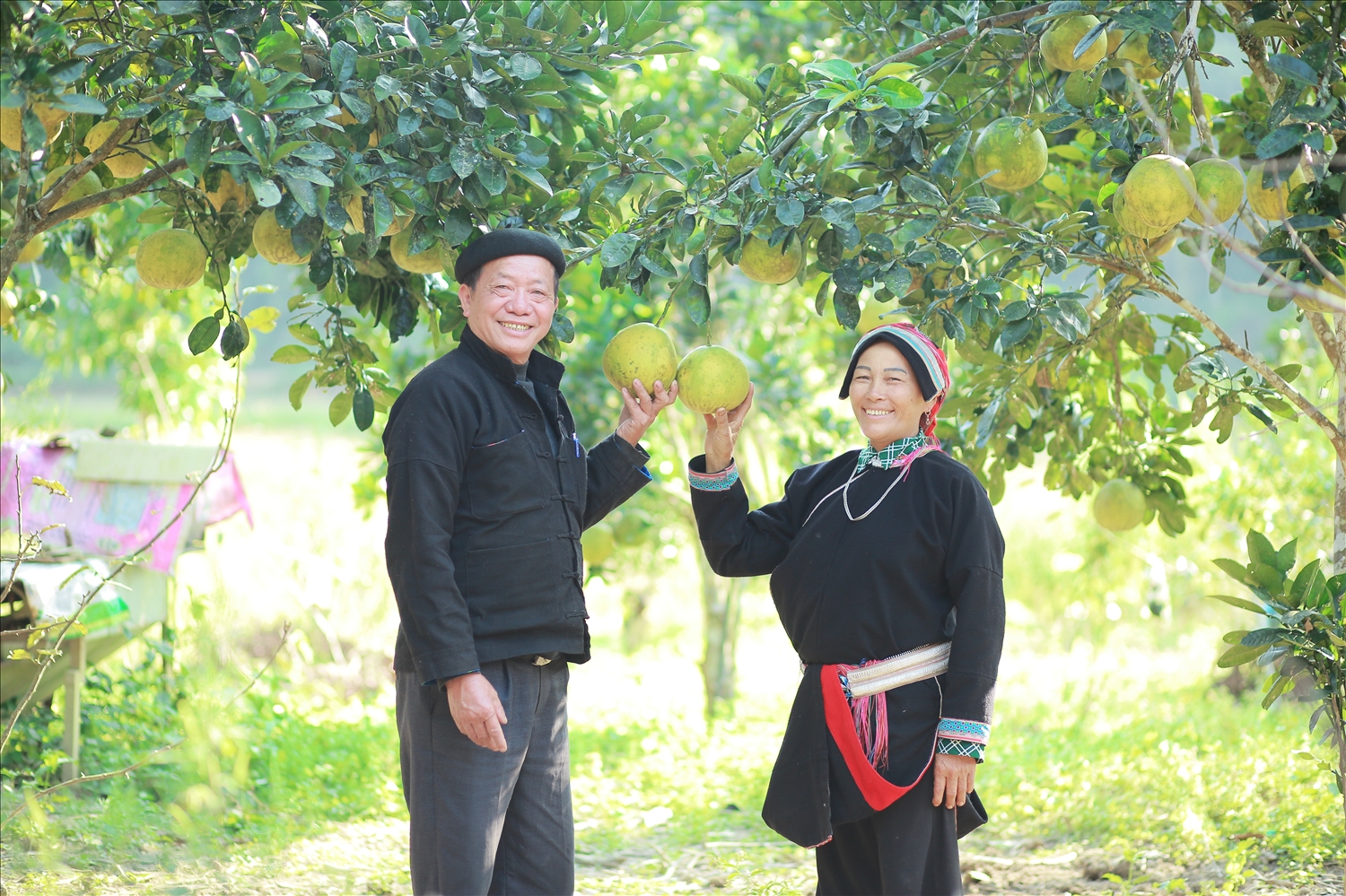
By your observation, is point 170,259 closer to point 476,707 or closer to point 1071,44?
point 476,707

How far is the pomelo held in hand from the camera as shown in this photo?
7.22 feet

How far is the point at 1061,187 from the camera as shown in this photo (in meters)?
3.25

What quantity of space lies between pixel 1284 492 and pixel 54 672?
5.26 meters

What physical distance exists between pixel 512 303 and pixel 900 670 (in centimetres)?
98

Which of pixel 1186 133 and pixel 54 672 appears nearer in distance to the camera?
pixel 1186 133

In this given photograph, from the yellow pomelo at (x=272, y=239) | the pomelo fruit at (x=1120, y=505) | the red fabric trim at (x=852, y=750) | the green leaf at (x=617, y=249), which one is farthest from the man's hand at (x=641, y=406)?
the pomelo fruit at (x=1120, y=505)

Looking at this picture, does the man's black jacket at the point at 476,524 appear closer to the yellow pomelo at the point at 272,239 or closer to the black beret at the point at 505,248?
the black beret at the point at 505,248

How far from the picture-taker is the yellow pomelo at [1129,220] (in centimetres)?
228

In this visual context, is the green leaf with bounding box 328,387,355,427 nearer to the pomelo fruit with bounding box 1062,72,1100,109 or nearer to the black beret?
the black beret

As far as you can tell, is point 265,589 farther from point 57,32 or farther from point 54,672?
point 57,32

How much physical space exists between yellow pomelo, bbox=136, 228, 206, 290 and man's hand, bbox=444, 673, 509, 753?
1.20 m

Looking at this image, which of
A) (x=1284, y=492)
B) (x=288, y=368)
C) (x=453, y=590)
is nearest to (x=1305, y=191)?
(x=453, y=590)

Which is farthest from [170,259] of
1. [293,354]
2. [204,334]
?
[293,354]

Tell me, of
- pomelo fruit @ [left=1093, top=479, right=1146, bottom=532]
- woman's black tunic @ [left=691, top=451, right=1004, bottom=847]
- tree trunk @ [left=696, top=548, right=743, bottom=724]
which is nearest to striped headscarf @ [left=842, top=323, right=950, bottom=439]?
woman's black tunic @ [left=691, top=451, right=1004, bottom=847]
